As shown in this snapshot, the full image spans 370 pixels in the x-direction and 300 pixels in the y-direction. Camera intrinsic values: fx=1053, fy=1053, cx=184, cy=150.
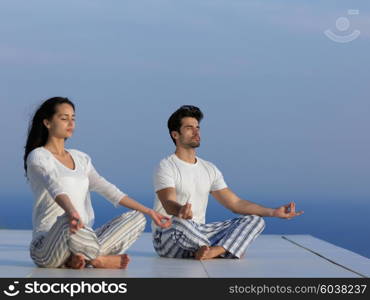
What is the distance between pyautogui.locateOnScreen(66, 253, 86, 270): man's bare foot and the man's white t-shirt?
2.82 ft

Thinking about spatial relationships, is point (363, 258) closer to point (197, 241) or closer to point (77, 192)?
point (197, 241)

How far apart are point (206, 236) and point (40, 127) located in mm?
1399

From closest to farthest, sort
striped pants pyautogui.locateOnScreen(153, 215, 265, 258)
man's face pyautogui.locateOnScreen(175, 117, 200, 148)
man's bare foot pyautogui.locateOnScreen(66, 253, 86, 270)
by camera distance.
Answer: man's bare foot pyautogui.locateOnScreen(66, 253, 86, 270) < striped pants pyautogui.locateOnScreen(153, 215, 265, 258) < man's face pyautogui.locateOnScreen(175, 117, 200, 148)

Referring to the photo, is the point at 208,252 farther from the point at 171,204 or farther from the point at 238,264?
the point at 171,204

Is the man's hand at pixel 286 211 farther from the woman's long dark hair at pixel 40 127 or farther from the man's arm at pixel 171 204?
the woman's long dark hair at pixel 40 127

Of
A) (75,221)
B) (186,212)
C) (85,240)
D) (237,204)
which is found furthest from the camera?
(237,204)

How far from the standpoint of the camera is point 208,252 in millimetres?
6816

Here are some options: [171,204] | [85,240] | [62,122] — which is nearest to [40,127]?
[62,122]

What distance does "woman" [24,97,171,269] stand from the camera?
6098 mm

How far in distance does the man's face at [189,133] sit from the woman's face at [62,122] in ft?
3.06

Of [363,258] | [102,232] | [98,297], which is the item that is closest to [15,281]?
[98,297]

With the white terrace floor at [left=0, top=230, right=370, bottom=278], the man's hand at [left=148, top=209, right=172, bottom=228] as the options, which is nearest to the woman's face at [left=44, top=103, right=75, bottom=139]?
the man's hand at [left=148, top=209, right=172, bottom=228]

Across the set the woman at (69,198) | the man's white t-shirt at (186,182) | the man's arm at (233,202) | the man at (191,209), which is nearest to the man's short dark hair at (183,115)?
the man at (191,209)

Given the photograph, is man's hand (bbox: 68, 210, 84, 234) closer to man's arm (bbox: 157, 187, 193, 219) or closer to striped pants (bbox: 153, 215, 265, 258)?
man's arm (bbox: 157, 187, 193, 219)
